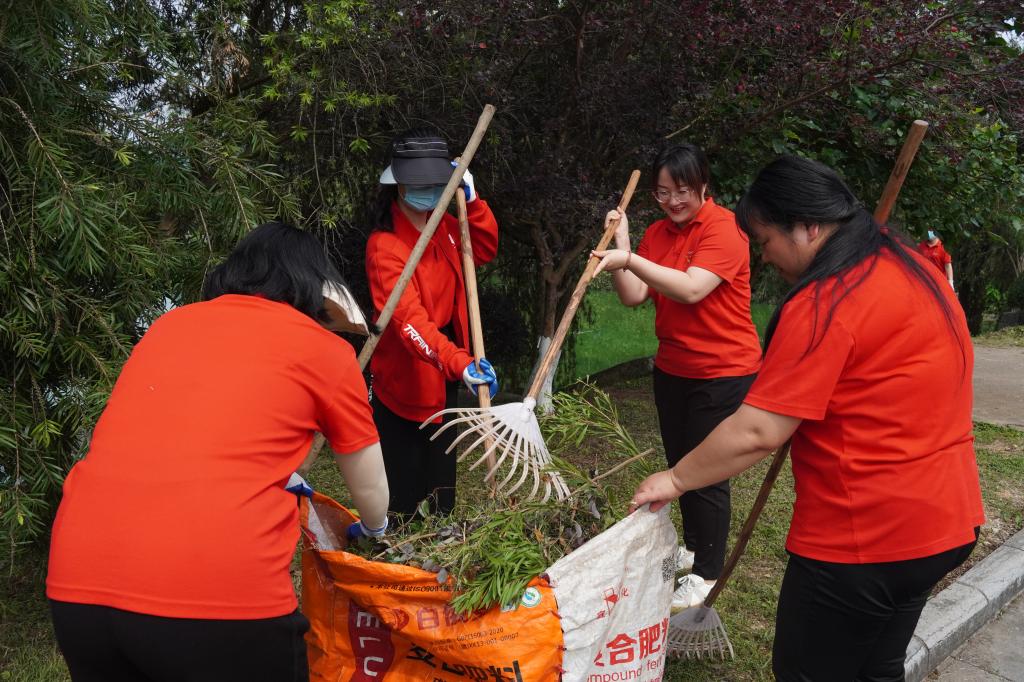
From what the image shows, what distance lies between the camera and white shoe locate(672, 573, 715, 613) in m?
3.09

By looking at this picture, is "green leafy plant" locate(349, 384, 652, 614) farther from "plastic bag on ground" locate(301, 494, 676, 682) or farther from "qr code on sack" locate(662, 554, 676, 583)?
"qr code on sack" locate(662, 554, 676, 583)

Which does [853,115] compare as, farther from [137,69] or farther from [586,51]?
[137,69]

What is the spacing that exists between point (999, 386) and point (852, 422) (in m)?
8.62

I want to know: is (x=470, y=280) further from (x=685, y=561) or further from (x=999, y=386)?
(x=999, y=386)

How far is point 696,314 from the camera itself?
3033 mm

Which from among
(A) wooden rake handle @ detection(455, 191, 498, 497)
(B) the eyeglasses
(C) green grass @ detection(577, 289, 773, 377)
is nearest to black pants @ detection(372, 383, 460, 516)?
(A) wooden rake handle @ detection(455, 191, 498, 497)

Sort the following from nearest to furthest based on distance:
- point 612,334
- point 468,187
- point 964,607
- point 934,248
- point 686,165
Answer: point 686,165 → point 468,187 → point 964,607 → point 934,248 → point 612,334

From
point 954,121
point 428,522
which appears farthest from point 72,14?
point 954,121

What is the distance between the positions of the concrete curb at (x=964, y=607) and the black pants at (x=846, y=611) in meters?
1.27

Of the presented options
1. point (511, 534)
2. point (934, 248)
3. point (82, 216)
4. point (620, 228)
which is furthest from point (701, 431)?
point (934, 248)

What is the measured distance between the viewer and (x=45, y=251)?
2465 mm

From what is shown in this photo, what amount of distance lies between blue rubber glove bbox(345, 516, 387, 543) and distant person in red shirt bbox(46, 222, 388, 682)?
1.62 ft

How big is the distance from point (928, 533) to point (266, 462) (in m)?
1.43

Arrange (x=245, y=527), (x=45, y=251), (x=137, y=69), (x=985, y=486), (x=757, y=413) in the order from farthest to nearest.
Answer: (x=985, y=486)
(x=137, y=69)
(x=45, y=251)
(x=757, y=413)
(x=245, y=527)
